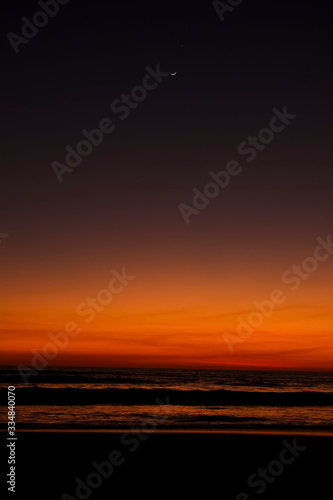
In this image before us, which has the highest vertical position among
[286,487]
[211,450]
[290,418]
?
[290,418]

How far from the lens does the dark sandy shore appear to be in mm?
6961

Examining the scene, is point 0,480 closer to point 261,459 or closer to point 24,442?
point 24,442

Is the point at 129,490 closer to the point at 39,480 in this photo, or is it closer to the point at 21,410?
the point at 39,480

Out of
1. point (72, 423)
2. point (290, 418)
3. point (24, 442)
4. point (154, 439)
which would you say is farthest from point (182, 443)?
point (290, 418)

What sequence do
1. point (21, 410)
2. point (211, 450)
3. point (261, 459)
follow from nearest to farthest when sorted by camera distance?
point (261, 459) < point (211, 450) < point (21, 410)

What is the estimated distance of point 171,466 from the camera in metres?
8.34

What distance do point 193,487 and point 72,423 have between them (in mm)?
9679

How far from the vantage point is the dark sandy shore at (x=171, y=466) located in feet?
22.8

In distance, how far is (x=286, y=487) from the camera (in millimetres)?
7207

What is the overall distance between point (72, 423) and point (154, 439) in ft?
17.9

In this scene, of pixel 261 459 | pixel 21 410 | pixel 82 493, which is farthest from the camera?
pixel 21 410

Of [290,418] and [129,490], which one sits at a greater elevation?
[290,418]

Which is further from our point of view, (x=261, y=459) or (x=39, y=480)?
(x=261, y=459)

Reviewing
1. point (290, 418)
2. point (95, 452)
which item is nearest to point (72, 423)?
point (95, 452)
